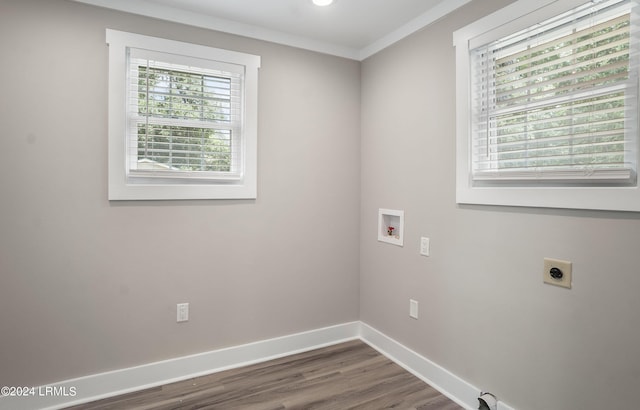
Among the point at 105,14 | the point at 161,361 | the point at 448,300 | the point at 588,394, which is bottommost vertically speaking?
the point at 161,361

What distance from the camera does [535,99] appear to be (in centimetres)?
189

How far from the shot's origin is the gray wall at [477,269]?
161cm

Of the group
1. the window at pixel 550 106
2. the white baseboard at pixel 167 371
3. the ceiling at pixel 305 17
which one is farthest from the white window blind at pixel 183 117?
the window at pixel 550 106

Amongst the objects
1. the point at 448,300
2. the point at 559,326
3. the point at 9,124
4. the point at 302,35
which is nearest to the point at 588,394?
the point at 559,326

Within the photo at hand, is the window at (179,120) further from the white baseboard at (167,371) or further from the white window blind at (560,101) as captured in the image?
the white window blind at (560,101)

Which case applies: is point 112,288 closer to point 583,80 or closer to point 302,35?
point 302,35

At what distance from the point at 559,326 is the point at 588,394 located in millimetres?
310

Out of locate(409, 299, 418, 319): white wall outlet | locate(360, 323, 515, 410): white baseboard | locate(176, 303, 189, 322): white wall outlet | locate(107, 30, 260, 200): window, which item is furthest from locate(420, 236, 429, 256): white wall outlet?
locate(176, 303, 189, 322): white wall outlet

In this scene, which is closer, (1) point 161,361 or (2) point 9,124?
(2) point 9,124

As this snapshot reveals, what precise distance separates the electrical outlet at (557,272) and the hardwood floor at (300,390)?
102 centimetres

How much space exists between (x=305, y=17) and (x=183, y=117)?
44.6 inches

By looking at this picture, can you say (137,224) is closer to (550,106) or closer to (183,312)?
(183,312)

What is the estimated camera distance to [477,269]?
2.19 meters

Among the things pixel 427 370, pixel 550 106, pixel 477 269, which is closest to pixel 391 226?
pixel 477 269
